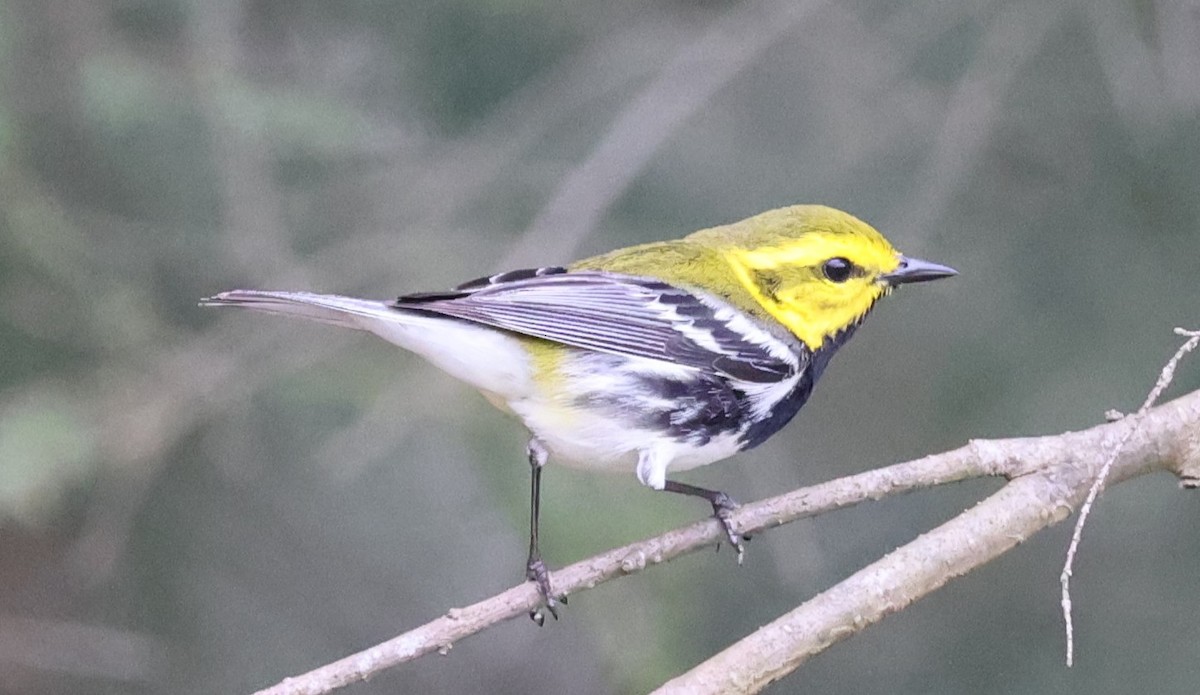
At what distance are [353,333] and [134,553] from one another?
1.07 m

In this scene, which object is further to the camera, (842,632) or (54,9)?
(54,9)

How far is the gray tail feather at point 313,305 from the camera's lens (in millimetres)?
2723

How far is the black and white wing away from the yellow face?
12 cm

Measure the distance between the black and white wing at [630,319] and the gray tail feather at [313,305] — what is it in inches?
8.8

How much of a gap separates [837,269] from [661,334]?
0.47 m

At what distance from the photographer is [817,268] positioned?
3.44 meters

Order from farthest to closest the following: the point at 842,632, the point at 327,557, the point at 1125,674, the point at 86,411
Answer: the point at 327,557 < the point at 1125,674 < the point at 86,411 < the point at 842,632

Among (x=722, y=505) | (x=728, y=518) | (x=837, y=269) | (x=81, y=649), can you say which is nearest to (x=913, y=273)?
(x=837, y=269)

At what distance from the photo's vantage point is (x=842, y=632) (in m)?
2.52

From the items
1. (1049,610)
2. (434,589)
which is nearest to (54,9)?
(434,589)

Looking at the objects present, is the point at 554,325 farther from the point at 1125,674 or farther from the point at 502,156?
the point at 1125,674

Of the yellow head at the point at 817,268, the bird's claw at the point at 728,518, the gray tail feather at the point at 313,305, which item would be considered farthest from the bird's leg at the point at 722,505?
the gray tail feather at the point at 313,305

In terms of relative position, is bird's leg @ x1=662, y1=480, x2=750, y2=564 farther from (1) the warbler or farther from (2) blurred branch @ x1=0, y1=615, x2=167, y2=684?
(2) blurred branch @ x1=0, y1=615, x2=167, y2=684

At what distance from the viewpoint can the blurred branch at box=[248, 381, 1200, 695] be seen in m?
2.50
